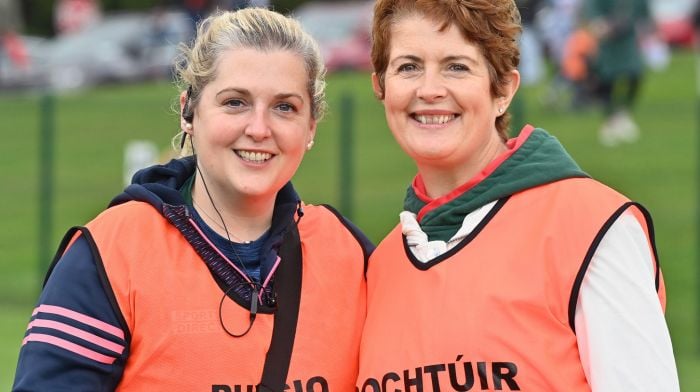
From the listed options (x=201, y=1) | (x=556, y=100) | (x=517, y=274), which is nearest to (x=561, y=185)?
(x=517, y=274)

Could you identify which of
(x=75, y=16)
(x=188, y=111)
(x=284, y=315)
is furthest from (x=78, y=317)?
(x=75, y=16)

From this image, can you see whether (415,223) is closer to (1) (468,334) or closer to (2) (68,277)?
(1) (468,334)

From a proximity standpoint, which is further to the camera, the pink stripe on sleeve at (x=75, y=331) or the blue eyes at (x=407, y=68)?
the blue eyes at (x=407, y=68)

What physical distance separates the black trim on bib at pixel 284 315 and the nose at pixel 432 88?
540mm

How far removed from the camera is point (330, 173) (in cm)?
1252

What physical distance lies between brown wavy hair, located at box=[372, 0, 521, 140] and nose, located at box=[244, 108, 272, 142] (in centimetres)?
43

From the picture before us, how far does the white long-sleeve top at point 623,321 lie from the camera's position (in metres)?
3.36

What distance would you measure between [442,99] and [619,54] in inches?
500

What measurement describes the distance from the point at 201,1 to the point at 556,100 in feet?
16.7

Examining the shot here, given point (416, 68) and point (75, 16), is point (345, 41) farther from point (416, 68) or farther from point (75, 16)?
point (416, 68)

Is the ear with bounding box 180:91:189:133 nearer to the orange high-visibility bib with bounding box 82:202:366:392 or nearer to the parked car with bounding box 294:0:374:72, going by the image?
the orange high-visibility bib with bounding box 82:202:366:392

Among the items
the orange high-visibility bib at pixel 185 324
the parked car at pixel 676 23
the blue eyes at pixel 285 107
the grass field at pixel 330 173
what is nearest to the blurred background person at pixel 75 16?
the parked car at pixel 676 23

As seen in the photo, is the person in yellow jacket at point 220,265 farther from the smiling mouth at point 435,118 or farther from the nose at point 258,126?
the smiling mouth at point 435,118

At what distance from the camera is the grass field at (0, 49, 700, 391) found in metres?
11.3
